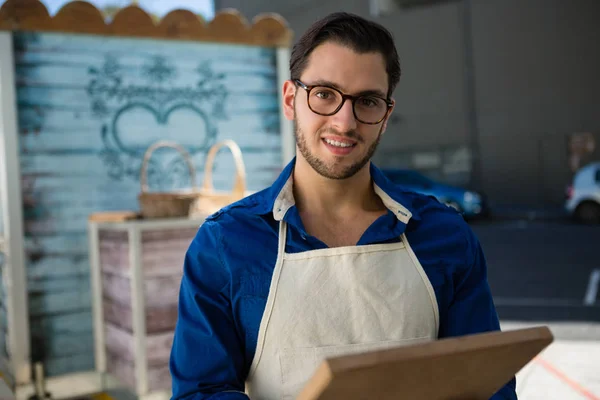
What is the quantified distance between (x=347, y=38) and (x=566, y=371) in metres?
3.62

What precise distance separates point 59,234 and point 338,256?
298cm

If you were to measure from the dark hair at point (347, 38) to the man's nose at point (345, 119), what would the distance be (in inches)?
5.2

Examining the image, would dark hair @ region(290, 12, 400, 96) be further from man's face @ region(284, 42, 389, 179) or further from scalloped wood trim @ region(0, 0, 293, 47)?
scalloped wood trim @ region(0, 0, 293, 47)

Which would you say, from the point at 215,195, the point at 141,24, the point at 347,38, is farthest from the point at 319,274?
the point at 141,24

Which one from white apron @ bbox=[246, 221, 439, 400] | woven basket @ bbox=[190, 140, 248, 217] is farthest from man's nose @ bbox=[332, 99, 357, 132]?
woven basket @ bbox=[190, 140, 248, 217]

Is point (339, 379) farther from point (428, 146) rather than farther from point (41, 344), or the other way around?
point (428, 146)

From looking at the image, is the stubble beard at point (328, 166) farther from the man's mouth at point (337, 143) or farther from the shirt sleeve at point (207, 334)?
the shirt sleeve at point (207, 334)

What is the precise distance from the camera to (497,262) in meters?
9.72

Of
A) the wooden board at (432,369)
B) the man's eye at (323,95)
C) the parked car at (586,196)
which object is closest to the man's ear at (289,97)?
the man's eye at (323,95)

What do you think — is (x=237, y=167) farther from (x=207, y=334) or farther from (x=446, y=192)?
(x=446, y=192)

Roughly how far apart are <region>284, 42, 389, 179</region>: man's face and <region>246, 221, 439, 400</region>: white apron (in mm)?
192

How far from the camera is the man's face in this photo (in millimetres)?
1589

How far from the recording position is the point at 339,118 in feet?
5.19

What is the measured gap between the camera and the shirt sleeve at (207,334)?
1.55 meters
